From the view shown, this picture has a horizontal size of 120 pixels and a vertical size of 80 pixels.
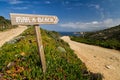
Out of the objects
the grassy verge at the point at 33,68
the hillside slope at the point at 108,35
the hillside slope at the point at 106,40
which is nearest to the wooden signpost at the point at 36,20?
the grassy verge at the point at 33,68

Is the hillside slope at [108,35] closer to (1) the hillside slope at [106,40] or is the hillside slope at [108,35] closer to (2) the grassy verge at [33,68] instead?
(1) the hillside slope at [106,40]

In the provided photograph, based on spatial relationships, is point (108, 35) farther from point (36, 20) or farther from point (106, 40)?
point (36, 20)

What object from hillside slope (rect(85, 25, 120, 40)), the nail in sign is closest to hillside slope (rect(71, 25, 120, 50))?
hillside slope (rect(85, 25, 120, 40))

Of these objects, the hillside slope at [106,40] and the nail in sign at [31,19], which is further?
the hillside slope at [106,40]

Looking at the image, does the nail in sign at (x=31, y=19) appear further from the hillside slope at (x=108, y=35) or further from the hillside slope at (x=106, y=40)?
the hillside slope at (x=108, y=35)

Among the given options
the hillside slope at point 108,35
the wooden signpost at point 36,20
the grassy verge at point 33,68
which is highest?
the wooden signpost at point 36,20

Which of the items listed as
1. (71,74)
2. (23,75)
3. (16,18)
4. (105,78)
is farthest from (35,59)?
(105,78)

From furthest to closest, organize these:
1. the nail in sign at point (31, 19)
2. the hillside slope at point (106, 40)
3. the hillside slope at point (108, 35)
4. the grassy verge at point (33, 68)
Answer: the hillside slope at point (108, 35) → the hillside slope at point (106, 40) → the grassy verge at point (33, 68) → the nail in sign at point (31, 19)

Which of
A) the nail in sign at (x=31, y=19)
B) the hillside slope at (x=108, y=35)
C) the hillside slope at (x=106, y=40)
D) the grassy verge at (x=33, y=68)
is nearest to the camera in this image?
the nail in sign at (x=31, y=19)

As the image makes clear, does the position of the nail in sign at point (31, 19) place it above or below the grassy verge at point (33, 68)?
above

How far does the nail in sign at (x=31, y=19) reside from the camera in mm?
8355

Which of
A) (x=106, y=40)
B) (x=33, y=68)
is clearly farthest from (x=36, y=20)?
(x=106, y=40)

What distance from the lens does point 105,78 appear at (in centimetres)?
1276

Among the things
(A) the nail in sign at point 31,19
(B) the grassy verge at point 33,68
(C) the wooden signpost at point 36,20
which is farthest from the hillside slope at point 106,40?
(C) the wooden signpost at point 36,20
